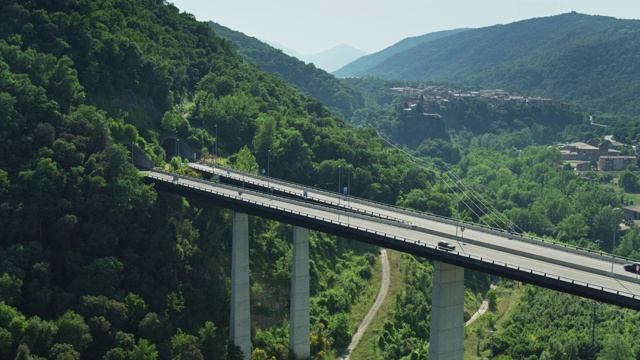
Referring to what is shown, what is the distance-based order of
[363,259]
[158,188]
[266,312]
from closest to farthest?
[266,312], [158,188], [363,259]

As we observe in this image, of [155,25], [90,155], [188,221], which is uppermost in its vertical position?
[155,25]

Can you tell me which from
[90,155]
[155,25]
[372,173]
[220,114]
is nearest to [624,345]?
[372,173]

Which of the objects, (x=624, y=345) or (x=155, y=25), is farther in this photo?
(x=155, y=25)

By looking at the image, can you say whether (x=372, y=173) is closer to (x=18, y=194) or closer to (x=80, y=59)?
(x=80, y=59)

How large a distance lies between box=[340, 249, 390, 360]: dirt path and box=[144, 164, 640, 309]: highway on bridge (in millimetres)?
15727

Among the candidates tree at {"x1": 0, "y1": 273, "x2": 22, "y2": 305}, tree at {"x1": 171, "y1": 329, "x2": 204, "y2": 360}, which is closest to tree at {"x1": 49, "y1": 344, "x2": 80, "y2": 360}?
tree at {"x1": 0, "y1": 273, "x2": 22, "y2": 305}

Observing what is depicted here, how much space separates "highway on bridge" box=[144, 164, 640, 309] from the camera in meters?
65.2

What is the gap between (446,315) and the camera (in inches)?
2795

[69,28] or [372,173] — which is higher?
[69,28]

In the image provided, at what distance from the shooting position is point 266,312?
100000 mm

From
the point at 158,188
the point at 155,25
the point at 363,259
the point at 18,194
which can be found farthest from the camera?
the point at 155,25

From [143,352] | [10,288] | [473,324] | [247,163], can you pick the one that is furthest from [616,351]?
[10,288]

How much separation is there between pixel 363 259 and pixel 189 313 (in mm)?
35793

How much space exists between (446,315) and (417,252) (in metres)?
6.95
